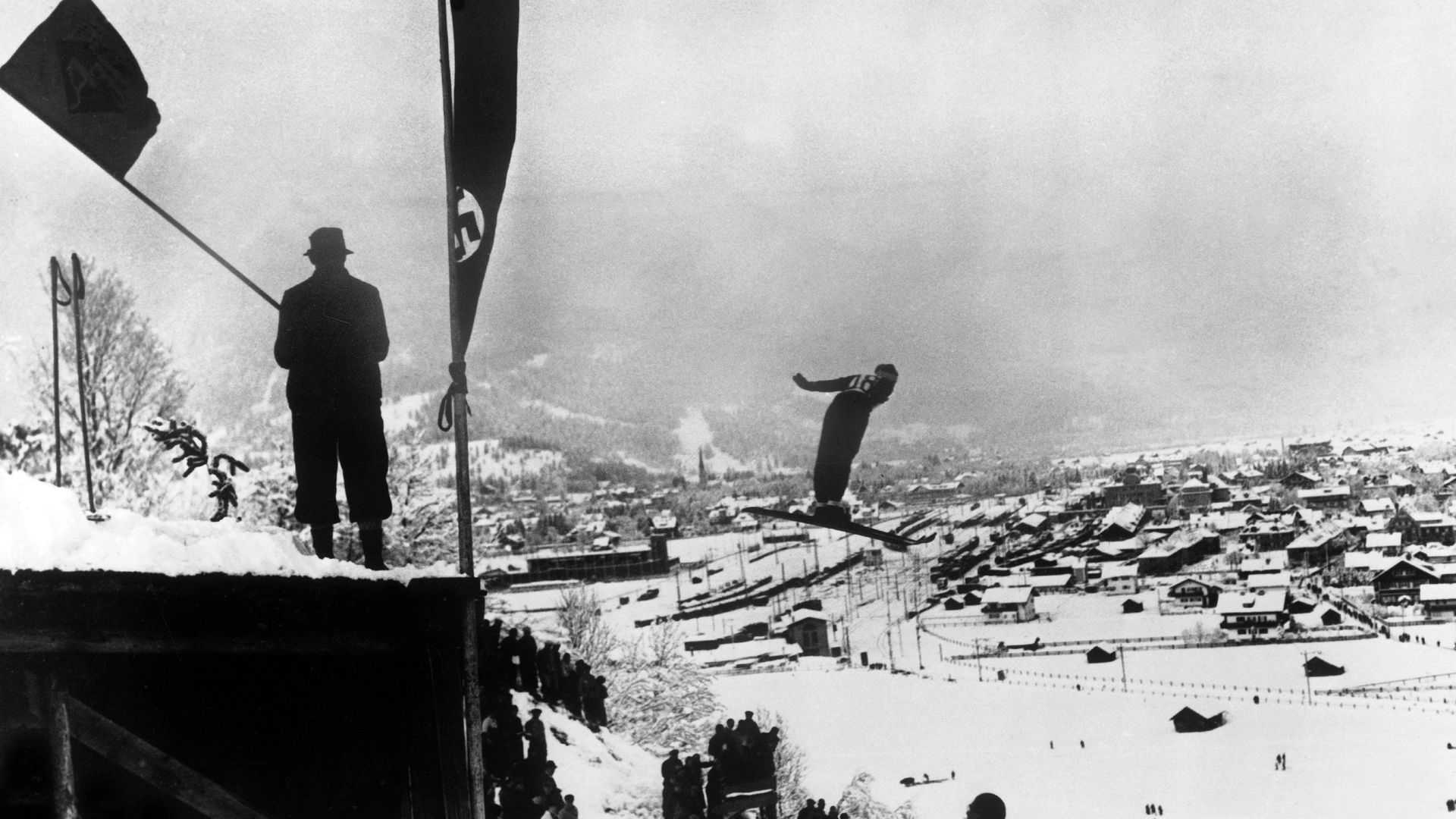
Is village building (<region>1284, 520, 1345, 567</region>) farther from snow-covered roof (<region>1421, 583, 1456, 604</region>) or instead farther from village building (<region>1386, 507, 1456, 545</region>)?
snow-covered roof (<region>1421, 583, 1456, 604</region>)

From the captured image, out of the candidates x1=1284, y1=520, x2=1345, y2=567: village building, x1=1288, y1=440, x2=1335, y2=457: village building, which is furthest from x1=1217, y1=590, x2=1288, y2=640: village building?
x1=1288, y1=440, x2=1335, y2=457: village building

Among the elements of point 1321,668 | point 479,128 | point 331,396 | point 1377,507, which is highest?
point 479,128

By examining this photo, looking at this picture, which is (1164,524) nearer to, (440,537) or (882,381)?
(882,381)

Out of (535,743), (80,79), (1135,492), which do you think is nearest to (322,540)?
(80,79)

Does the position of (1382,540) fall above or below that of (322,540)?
below

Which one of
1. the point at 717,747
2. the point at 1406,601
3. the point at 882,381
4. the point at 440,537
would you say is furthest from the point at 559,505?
the point at 1406,601

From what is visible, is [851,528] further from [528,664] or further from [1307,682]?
[1307,682]
